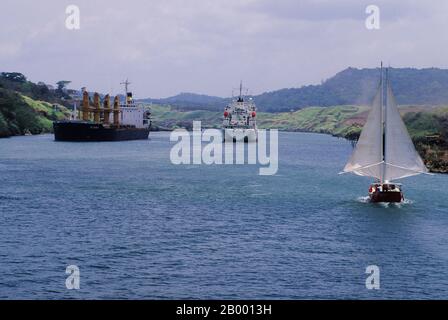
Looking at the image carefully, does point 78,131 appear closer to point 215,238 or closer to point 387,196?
point 387,196

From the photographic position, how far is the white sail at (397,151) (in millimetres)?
68562

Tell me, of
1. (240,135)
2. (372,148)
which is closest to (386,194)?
(372,148)

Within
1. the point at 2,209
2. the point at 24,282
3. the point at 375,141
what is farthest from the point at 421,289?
the point at 2,209

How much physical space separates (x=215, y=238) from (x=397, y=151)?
2632 cm

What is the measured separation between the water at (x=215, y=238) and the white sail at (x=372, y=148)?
3.53 m

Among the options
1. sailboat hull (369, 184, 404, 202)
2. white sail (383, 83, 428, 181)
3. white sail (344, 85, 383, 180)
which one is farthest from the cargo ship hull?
sailboat hull (369, 184, 404, 202)

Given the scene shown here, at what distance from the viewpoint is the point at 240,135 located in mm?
190750

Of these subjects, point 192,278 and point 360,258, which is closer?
point 192,278

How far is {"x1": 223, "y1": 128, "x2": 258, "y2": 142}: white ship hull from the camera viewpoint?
190750mm

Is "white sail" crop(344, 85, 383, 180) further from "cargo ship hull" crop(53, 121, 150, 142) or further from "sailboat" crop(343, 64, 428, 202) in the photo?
"cargo ship hull" crop(53, 121, 150, 142)

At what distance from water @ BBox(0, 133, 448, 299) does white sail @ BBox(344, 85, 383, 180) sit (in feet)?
11.6
